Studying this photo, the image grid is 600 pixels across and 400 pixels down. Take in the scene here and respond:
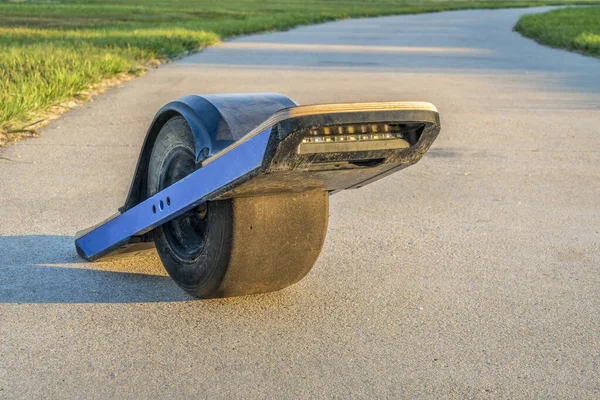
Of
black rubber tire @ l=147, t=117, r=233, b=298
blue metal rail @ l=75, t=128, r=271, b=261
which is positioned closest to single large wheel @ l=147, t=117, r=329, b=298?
black rubber tire @ l=147, t=117, r=233, b=298

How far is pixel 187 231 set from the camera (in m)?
4.40

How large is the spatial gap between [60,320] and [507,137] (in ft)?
20.1

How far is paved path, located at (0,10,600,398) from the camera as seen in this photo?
3594 mm

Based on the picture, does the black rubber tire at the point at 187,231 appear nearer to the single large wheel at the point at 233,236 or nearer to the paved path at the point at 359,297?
the single large wheel at the point at 233,236

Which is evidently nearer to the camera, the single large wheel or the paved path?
the paved path

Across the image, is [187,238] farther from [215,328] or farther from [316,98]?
[316,98]

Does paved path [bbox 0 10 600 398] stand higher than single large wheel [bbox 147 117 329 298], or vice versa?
single large wheel [bbox 147 117 329 298]

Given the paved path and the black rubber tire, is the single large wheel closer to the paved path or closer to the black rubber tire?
the black rubber tire

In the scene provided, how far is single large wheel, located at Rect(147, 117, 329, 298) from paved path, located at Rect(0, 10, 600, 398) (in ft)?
0.51

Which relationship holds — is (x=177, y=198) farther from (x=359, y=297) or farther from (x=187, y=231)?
(x=359, y=297)

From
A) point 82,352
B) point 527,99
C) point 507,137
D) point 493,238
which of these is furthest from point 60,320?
point 527,99

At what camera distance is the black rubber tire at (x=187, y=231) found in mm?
4008

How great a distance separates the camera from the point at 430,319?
14.0 ft

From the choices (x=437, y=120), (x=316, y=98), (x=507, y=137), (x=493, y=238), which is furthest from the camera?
(x=316, y=98)
